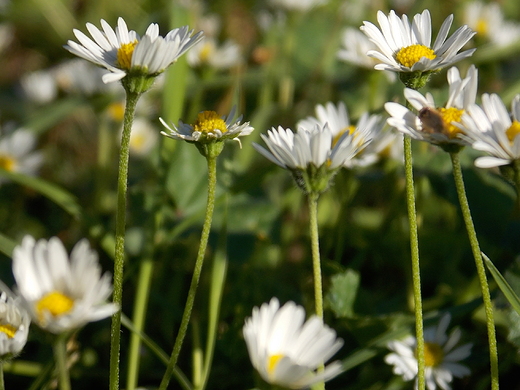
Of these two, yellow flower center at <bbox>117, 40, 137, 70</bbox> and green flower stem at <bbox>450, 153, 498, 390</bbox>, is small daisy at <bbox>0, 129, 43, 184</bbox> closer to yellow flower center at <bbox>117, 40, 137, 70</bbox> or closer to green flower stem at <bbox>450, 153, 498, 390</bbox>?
yellow flower center at <bbox>117, 40, 137, 70</bbox>

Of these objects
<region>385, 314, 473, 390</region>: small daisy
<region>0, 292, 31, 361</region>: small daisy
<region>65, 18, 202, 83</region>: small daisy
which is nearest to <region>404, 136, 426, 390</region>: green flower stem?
<region>385, 314, 473, 390</region>: small daisy

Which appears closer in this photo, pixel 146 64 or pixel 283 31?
pixel 146 64

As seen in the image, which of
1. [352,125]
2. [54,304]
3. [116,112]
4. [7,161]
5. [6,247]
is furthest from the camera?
[116,112]

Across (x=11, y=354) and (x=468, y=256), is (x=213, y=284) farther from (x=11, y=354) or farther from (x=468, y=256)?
(x=468, y=256)

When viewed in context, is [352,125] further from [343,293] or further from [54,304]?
[54,304]

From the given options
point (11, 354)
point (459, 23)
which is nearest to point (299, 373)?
point (11, 354)

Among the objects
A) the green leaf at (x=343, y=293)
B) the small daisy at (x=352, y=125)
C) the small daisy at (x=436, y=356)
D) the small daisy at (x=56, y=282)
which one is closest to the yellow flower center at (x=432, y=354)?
the small daisy at (x=436, y=356)

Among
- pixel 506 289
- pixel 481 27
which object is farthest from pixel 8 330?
pixel 481 27
